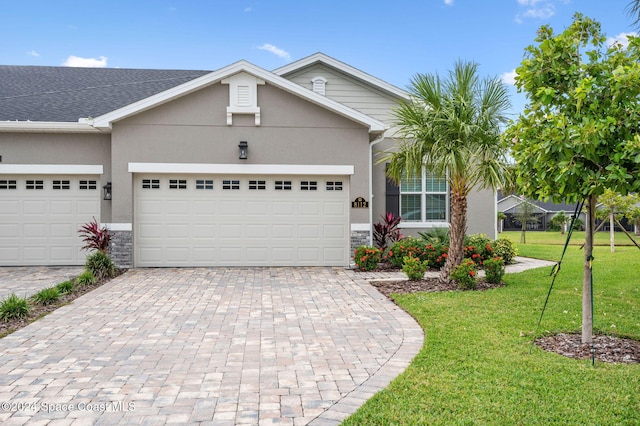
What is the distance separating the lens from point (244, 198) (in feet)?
39.7

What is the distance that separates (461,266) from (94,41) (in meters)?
17.3

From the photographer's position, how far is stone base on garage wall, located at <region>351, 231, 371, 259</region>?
1195 cm

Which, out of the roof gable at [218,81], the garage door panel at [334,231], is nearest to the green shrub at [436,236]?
the garage door panel at [334,231]

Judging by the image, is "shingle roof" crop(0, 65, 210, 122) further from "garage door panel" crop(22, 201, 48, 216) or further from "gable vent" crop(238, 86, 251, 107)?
"gable vent" crop(238, 86, 251, 107)

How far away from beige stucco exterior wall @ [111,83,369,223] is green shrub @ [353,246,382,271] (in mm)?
895

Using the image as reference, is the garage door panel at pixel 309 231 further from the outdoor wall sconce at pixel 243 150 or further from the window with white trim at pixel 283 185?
the outdoor wall sconce at pixel 243 150

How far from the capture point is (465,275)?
8781mm

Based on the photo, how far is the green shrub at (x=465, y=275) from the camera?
880cm

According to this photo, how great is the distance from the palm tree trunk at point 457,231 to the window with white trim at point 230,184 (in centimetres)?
551

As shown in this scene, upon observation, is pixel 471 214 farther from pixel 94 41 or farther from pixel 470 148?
pixel 94 41

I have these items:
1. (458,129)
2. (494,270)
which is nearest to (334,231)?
(494,270)

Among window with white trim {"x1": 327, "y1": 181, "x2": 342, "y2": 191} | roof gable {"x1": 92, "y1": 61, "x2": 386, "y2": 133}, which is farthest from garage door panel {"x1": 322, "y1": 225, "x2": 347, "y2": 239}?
roof gable {"x1": 92, "y1": 61, "x2": 386, "y2": 133}

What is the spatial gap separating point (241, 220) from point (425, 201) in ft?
17.7

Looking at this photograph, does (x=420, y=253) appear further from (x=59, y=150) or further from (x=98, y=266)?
(x=59, y=150)
